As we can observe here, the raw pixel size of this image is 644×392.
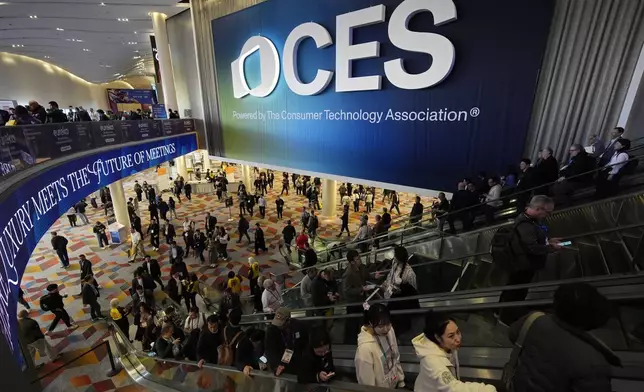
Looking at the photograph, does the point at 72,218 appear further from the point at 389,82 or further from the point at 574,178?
the point at 574,178

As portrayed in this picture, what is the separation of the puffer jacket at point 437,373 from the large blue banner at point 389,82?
7304 millimetres

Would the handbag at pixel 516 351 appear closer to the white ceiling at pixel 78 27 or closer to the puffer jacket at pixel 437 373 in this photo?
the puffer jacket at pixel 437 373

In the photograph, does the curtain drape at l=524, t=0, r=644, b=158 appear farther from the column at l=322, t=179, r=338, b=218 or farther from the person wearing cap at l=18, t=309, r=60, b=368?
the person wearing cap at l=18, t=309, r=60, b=368

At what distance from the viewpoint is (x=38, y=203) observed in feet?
15.8

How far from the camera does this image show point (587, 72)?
6254 mm

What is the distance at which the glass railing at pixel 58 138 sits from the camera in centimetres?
447

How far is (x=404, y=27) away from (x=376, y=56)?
1053 millimetres

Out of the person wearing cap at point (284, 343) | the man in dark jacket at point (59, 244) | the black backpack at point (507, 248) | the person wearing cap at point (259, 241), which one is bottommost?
the person wearing cap at point (259, 241)

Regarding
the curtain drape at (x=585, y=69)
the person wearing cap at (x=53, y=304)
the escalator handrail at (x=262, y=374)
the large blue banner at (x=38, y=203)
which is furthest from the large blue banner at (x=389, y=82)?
the person wearing cap at (x=53, y=304)

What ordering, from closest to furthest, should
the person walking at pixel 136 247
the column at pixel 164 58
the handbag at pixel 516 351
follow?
1. the handbag at pixel 516 351
2. the person walking at pixel 136 247
3. the column at pixel 164 58

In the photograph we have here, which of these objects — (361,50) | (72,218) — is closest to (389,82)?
(361,50)

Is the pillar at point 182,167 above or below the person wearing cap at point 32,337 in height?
above

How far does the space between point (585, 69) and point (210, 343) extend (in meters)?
8.64

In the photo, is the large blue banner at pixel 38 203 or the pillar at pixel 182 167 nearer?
the large blue banner at pixel 38 203
